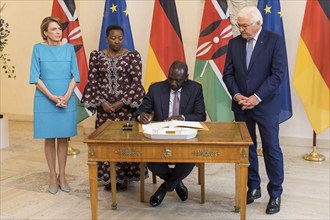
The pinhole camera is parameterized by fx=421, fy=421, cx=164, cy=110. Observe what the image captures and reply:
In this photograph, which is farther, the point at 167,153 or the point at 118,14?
the point at 118,14

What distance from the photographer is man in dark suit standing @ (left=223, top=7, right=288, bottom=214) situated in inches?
122

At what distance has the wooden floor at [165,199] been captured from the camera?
3260 mm

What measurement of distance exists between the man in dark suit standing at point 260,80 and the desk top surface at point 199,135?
0.27 meters

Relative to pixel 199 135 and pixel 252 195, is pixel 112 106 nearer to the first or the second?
pixel 199 135

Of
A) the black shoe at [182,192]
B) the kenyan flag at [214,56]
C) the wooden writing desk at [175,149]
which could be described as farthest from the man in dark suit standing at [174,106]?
the kenyan flag at [214,56]

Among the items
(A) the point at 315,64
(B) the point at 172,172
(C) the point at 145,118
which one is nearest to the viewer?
(C) the point at 145,118

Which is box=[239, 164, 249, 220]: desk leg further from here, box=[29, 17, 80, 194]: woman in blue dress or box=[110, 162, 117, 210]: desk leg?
box=[29, 17, 80, 194]: woman in blue dress

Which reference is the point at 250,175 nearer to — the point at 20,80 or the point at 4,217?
the point at 4,217

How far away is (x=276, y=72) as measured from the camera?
3.10m

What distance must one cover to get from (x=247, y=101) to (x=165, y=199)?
1111 mm

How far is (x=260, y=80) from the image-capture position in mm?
3176

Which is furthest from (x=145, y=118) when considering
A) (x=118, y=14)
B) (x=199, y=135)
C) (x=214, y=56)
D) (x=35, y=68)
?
(x=118, y=14)

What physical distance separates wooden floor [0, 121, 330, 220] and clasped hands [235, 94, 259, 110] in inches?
32.6

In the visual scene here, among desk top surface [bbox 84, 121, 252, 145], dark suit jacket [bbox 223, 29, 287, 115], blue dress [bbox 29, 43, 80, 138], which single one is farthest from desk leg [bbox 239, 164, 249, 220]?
blue dress [bbox 29, 43, 80, 138]
